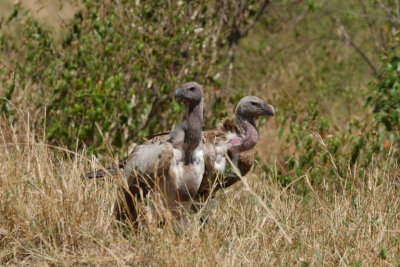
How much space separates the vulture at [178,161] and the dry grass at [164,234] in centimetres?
29

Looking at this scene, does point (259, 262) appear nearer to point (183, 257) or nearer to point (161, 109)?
point (183, 257)

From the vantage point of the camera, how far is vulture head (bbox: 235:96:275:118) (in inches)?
238

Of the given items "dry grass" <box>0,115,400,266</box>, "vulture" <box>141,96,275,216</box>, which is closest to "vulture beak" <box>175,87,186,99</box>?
"vulture" <box>141,96,275,216</box>

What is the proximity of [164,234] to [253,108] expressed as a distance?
6.35ft

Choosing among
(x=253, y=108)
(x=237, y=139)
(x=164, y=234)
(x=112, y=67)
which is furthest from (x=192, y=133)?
(x=112, y=67)

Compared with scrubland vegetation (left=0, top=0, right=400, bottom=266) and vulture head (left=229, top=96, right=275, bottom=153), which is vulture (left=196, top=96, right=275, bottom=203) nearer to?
vulture head (left=229, top=96, right=275, bottom=153)

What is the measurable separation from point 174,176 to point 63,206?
2.84ft

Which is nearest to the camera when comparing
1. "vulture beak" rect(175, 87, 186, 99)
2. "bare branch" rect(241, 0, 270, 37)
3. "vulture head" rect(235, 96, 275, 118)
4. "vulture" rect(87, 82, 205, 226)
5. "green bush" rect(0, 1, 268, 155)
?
"vulture" rect(87, 82, 205, 226)

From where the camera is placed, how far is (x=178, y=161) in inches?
198

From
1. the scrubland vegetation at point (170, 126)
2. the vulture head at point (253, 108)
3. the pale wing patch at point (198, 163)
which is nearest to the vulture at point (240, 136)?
the vulture head at point (253, 108)

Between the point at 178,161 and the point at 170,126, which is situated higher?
the point at 178,161

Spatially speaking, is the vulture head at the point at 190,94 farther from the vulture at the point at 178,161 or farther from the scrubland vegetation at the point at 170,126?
the scrubland vegetation at the point at 170,126

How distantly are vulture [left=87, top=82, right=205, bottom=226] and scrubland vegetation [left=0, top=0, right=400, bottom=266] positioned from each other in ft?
0.88

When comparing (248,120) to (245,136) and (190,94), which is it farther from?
(190,94)
